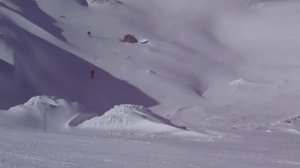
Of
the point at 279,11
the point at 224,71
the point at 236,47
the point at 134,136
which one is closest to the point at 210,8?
the point at 279,11

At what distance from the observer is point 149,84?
39250mm

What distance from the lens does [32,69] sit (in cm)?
3541

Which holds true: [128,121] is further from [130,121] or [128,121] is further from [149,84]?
[149,84]

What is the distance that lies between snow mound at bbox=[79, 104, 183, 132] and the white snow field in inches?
2.8

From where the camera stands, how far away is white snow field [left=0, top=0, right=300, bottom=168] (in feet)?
64.1

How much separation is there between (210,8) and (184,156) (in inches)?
1695

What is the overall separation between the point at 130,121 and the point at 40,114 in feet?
12.0

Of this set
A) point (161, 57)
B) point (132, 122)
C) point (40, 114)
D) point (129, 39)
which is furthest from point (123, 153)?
point (129, 39)

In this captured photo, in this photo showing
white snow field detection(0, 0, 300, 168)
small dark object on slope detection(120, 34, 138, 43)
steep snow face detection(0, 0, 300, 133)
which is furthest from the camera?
small dark object on slope detection(120, 34, 138, 43)

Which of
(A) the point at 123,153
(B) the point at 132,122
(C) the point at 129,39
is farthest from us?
(C) the point at 129,39

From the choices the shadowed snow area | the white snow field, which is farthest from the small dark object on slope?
the shadowed snow area

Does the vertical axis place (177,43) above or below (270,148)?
above

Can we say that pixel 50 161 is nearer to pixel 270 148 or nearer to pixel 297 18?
pixel 270 148

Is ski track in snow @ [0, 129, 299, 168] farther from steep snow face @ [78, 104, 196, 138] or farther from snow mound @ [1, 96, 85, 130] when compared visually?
snow mound @ [1, 96, 85, 130]
